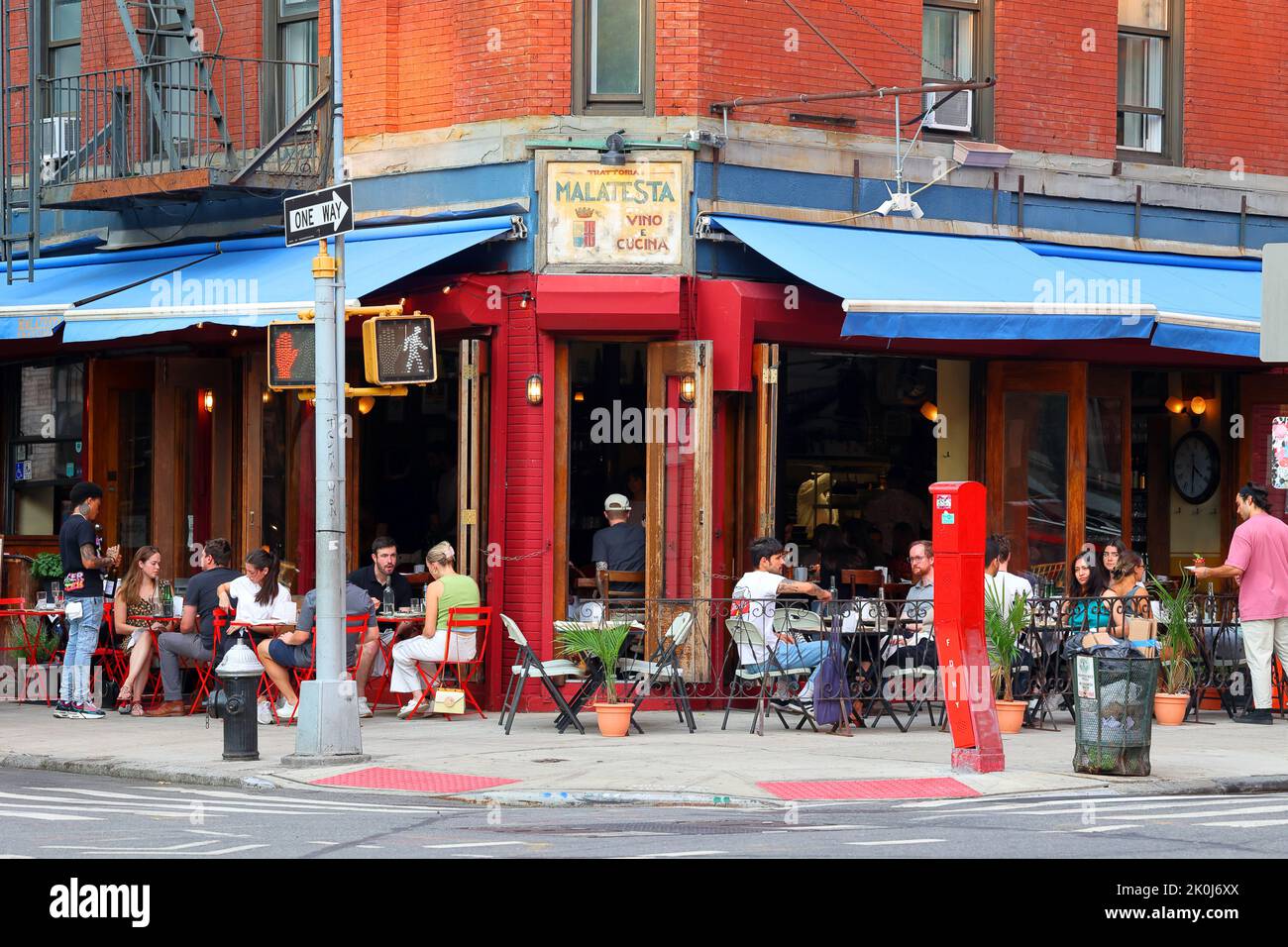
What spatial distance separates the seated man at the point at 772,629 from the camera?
50.8 ft

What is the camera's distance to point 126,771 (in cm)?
1352

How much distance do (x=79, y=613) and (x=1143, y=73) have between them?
1110 cm

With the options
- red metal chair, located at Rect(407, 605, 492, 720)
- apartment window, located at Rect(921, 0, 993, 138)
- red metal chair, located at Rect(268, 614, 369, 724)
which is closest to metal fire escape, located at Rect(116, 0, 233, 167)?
red metal chair, located at Rect(268, 614, 369, 724)

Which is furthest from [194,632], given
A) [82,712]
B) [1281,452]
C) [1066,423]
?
[1281,452]

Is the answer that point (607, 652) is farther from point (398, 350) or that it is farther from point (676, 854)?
point (676, 854)

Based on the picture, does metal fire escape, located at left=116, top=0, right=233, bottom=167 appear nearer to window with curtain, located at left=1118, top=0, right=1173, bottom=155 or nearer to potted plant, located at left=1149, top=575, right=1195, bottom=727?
window with curtain, located at left=1118, top=0, right=1173, bottom=155

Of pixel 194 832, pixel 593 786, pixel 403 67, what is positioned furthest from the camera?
pixel 403 67

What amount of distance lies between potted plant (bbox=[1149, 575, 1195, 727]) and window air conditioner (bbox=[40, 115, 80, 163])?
1122 centimetres

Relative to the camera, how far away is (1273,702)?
55.7 ft

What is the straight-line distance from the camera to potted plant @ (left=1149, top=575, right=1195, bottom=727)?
16.1m

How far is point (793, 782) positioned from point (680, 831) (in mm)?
2061

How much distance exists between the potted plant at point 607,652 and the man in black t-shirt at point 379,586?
82.3 inches

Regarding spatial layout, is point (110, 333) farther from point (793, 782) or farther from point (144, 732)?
point (793, 782)
